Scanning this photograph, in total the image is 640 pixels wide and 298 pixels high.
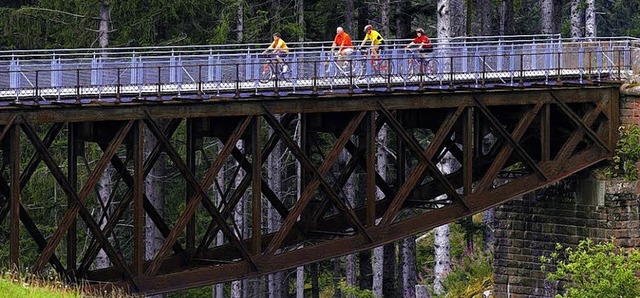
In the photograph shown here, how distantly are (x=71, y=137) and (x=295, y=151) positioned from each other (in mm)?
3958

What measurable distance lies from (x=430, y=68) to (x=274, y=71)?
12.4 feet

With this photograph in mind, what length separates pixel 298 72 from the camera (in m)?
30.2

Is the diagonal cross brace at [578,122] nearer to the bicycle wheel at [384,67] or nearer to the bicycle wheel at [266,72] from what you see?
the bicycle wheel at [384,67]

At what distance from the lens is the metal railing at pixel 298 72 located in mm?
27500

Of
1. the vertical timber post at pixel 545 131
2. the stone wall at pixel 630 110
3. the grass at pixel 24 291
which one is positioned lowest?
the grass at pixel 24 291

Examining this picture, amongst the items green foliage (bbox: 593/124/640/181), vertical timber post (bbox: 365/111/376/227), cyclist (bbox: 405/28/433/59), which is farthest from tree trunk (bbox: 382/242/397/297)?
vertical timber post (bbox: 365/111/376/227)

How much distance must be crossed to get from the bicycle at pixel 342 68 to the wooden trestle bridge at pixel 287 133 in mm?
97

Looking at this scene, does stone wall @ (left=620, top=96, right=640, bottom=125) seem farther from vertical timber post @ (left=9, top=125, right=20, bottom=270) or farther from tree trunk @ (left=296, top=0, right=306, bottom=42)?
vertical timber post @ (left=9, top=125, right=20, bottom=270)

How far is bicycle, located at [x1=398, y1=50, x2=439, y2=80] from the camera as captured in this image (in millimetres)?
31391

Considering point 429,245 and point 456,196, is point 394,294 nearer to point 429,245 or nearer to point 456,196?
point 429,245

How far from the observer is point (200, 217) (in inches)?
1943

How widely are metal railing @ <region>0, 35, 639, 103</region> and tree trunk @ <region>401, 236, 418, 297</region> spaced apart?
505 inches

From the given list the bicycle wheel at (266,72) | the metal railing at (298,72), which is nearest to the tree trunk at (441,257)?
the metal railing at (298,72)

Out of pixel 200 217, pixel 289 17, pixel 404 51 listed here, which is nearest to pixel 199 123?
pixel 404 51
